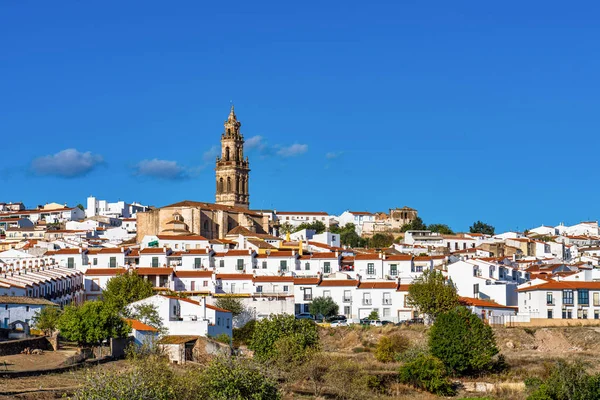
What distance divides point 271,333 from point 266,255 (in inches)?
990

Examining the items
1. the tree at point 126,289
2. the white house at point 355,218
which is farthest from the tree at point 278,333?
the white house at point 355,218

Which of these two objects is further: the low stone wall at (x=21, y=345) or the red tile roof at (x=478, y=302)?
the red tile roof at (x=478, y=302)

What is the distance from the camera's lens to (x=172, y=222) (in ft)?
346

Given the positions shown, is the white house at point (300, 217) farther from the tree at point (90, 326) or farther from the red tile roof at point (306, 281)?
the tree at point (90, 326)

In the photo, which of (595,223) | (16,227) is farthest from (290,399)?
(595,223)

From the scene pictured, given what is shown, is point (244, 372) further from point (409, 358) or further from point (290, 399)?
point (409, 358)

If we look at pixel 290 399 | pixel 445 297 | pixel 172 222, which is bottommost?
pixel 290 399

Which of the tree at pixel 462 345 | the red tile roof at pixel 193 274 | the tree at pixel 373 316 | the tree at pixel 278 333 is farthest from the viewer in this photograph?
the red tile roof at pixel 193 274

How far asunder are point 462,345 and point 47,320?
2302cm

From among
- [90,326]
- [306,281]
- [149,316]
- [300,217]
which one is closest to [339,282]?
[306,281]

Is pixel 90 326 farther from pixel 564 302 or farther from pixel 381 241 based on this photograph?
pixel 381 241

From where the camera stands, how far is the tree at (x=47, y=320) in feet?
191

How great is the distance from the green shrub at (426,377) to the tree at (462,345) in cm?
261

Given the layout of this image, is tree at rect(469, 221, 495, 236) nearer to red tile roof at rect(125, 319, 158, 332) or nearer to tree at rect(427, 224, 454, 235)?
tree at rect(427, 224, 454, 235)
